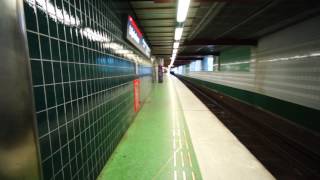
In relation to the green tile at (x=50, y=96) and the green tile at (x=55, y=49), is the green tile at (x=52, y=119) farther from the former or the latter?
the green tile at (x=55, y=49)

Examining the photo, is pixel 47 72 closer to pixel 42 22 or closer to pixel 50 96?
pixel 50 96

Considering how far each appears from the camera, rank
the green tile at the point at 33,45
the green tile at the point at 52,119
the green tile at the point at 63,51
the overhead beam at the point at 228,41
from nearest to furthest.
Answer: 1. the green tile at the point at 33,45
2. the green tile at the point at 52,119
3. the green tile at the point at 63,51
4. the overhead beam at the point at 228,41

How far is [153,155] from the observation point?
10.9ft

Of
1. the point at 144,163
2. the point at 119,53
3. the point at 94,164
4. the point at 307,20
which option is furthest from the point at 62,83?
the point at 307,20

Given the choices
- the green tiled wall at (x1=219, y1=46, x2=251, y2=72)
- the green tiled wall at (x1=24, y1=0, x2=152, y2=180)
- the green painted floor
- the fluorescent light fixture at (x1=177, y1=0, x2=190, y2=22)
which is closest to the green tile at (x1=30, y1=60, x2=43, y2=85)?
the green tiled wall at (x1=24, y1=0, x2=152, y2=180)

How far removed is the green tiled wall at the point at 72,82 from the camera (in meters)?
1.46

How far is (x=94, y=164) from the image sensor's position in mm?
2547

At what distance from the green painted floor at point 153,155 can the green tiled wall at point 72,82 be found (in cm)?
25

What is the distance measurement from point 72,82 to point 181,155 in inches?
85.2

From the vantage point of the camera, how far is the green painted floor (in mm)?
2717

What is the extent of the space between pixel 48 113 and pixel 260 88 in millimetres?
9401

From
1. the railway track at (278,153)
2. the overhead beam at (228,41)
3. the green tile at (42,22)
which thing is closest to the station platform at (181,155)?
the railway track at (278,153)

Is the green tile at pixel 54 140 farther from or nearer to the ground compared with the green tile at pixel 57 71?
nearer to the ground

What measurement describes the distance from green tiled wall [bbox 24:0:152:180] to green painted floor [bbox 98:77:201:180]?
0.25 m
